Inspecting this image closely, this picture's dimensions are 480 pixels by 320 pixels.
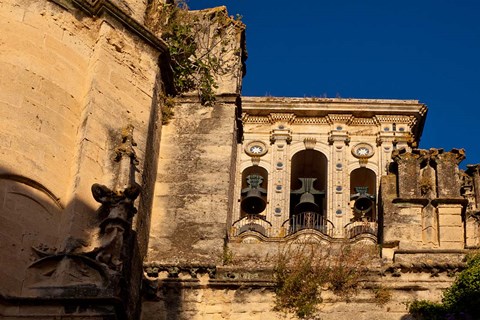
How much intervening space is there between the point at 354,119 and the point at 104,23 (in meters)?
Answer: 15.5

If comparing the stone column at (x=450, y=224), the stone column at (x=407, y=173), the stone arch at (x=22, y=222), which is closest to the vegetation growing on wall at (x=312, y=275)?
the stone column at (x=450, y=224)

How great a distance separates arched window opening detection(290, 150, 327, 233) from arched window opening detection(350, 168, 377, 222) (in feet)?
2.12

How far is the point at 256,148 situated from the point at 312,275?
14.6m

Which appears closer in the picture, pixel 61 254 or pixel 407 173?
pixel 61 254

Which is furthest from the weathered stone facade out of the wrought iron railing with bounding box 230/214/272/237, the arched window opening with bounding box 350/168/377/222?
the arched window opening with bounding box 350/168/377/222

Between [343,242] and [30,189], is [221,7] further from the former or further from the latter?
[30,189]

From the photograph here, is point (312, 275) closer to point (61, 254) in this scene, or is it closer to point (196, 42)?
point (196, 42)

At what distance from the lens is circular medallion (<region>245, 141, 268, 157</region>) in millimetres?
32469

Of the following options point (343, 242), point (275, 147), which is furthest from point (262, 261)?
point (275, 147)

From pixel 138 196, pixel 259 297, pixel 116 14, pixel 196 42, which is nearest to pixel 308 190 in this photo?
pixel 196 42

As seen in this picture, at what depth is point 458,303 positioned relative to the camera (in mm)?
17609

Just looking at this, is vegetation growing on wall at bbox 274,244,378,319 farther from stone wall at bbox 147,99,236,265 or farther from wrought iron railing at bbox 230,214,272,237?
wrought iron railing at bbox 230,214,272,237

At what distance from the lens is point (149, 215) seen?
18.4 m

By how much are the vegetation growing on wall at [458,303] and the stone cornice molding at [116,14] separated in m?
4.56
